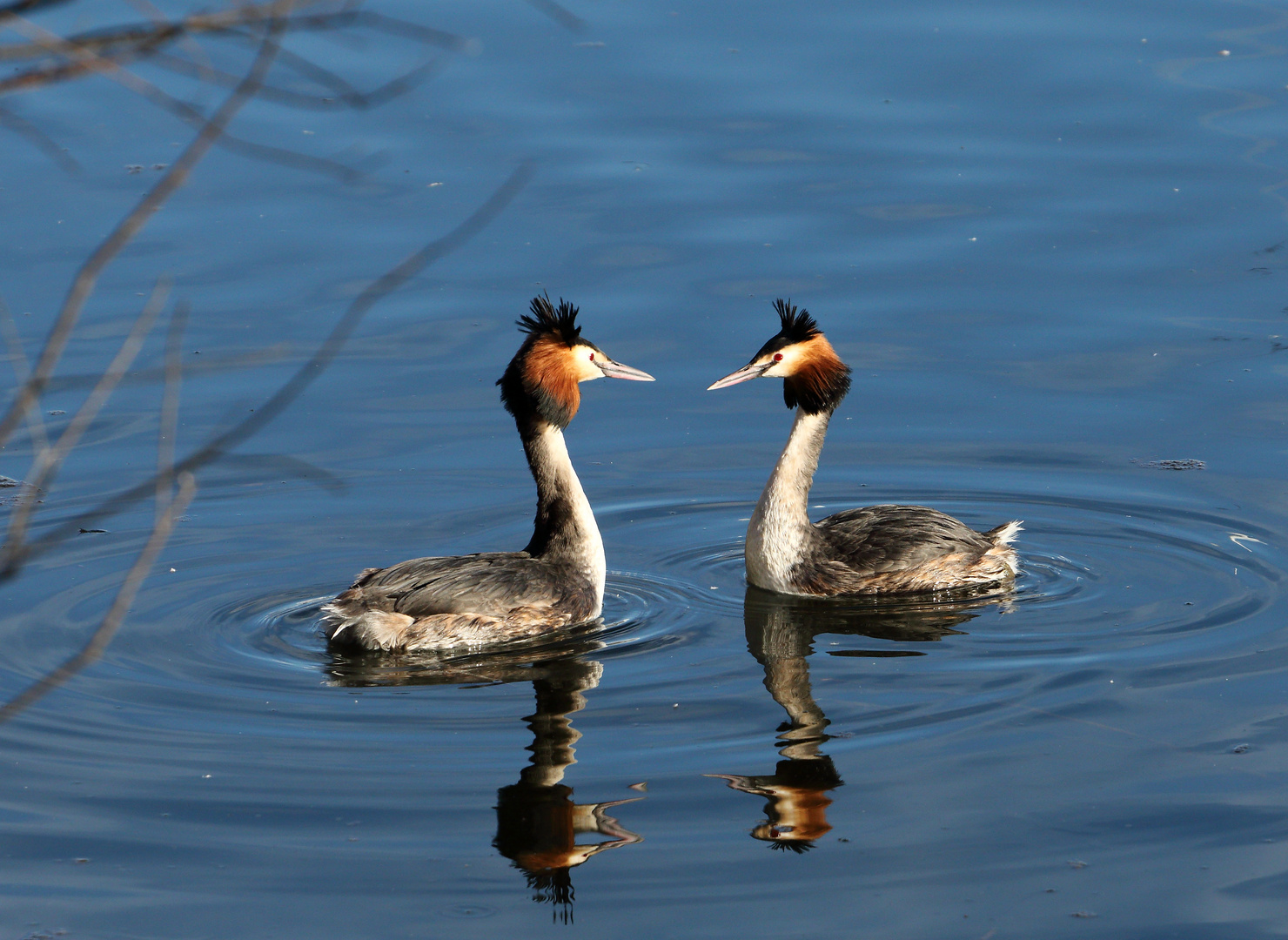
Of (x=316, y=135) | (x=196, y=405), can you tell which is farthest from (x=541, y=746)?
(x=316, y=135)

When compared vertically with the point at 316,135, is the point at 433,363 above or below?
below

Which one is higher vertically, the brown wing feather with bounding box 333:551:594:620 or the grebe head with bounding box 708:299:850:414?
the grebe head with bounding box 708:299:850:414

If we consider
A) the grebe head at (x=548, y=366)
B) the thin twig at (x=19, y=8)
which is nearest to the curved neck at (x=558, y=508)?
the grebe head at (x=548, y=366)

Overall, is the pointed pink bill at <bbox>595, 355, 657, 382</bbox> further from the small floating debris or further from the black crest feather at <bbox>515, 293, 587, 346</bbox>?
the small floating debris

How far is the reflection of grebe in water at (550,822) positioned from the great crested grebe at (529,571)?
110cm

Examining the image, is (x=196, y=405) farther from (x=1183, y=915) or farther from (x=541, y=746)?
(x=1183, y=915)

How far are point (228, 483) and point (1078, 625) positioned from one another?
5016 mm

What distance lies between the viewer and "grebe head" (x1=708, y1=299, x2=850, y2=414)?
9.68 meters

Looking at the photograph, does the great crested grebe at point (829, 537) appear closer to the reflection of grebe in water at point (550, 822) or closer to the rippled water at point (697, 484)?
the rippled water at point (697, 484)

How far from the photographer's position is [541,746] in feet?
23.4

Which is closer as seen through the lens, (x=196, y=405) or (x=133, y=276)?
(x=196, y=405)

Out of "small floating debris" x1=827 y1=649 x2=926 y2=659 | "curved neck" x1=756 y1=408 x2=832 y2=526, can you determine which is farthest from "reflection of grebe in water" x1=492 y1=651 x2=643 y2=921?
"curved neck" x1=756 y1=408 x2=832 y2=526

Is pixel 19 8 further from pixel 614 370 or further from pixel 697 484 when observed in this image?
pixel 697 484

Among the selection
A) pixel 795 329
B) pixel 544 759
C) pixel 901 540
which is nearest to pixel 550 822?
pixel 544 759
